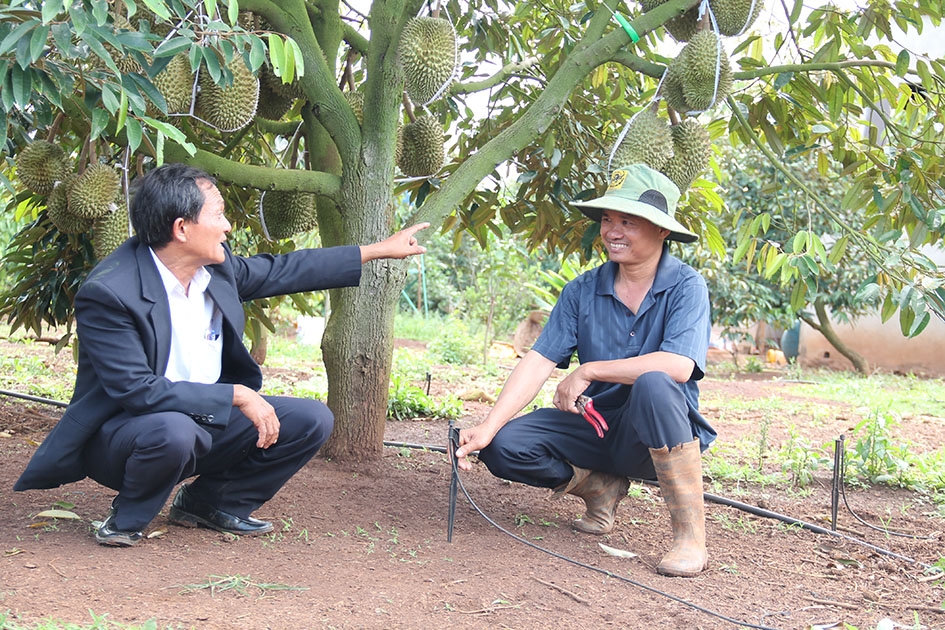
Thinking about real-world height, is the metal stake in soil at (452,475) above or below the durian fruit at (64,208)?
below

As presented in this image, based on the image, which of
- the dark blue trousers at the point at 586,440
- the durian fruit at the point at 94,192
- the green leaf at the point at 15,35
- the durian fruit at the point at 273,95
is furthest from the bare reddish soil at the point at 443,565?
the durian fruit at the point at 273,95

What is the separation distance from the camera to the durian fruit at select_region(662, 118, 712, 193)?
3.27 m

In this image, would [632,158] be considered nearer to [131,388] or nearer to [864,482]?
[131,388]

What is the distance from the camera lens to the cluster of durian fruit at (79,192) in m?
3.04

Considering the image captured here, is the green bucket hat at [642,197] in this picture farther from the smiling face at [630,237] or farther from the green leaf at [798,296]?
the green leaf at [798,296]

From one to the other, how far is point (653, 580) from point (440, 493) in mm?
1002

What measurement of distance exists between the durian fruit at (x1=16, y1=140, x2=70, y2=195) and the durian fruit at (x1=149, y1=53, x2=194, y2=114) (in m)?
0.58

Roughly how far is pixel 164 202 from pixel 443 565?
130 centimetres

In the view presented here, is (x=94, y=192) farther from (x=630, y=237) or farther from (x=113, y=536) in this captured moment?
(x=630, y=237)

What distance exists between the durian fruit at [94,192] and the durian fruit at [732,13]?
7.03 feet

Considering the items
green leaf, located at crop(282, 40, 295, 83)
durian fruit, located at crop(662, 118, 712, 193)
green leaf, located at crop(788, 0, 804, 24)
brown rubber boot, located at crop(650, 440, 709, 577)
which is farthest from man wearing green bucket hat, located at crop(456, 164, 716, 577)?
green leaf, located at crop(282, 40, 295, 83)

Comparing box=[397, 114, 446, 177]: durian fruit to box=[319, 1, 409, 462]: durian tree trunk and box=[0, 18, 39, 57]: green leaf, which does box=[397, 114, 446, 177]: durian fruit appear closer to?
box=[319, 1, 409, 462]: durian tree trunk

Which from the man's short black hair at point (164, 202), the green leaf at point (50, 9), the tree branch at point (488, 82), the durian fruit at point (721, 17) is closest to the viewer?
the green leaf at point (50, 9)

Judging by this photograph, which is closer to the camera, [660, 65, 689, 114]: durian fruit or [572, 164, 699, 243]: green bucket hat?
[572, 164, 699, 243]: green bucket hat
